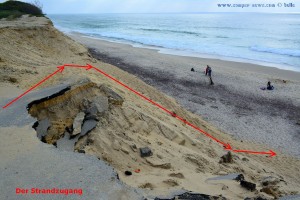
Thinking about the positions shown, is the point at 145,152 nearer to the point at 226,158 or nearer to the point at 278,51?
the point at 226,158

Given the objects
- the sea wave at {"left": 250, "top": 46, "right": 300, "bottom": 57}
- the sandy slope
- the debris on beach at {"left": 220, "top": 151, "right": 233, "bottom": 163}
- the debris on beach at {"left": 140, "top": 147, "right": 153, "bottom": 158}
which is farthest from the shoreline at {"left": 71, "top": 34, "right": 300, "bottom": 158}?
the sea wave at {"left": 250, "top": 46, "right": 300, "bottom": 57}

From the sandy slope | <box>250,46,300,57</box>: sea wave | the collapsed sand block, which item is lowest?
the sandy slope

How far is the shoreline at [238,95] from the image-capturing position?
12836 mm

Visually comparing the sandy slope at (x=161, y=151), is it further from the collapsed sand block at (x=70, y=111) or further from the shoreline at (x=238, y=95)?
the shoreline at (x=238, y=95)

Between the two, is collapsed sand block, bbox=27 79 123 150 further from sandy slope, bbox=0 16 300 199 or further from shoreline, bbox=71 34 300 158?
shoreline, bbox=71 34 300 158

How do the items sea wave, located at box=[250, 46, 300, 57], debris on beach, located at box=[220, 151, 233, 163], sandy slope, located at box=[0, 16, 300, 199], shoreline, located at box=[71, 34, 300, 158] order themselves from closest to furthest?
sandy slope, located at box=[0, 16, 300, 199]
debris on beach, located at box=[220, 151, 233, 163]
shoreline, located at box=[71, 34, 300, 158]
sea wave, located at box=[250, 46, 300, 57]

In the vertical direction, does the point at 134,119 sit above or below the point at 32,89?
below

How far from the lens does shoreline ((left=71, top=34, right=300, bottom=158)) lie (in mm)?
12836

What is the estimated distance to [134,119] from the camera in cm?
838

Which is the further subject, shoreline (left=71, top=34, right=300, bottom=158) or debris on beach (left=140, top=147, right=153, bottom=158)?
shoreline (left=71, top=34, right=300, bottom=158)

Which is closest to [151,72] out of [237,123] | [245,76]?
[245,76]

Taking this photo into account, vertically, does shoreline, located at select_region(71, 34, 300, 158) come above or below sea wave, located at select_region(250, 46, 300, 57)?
below

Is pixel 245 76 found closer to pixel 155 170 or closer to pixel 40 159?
pixel 155 170

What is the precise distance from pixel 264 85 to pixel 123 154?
49.8 ft
